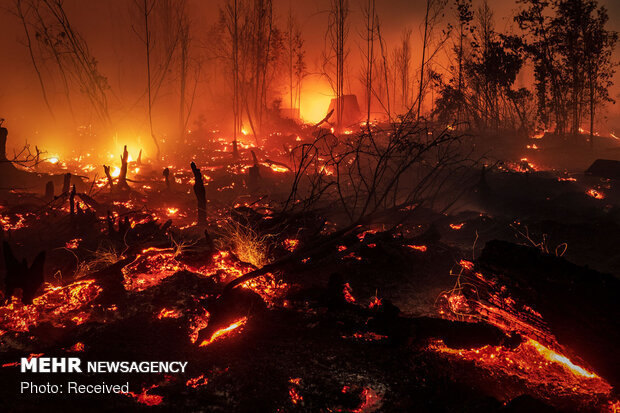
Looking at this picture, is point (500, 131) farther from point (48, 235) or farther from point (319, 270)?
point (48, 235)

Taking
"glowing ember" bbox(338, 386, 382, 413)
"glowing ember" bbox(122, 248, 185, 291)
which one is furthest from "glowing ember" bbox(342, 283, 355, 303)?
"glowing ember" bbox(122, 248, 185, 291)

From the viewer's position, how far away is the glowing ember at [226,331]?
3384mm

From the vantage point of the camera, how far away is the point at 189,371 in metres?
2.96

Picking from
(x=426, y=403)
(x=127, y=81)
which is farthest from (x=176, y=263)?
(x=127, y=81)

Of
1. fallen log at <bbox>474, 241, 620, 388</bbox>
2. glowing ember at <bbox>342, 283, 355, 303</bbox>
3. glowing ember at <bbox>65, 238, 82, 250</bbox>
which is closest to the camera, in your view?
fallen log at <bbox>474, 241, 620, 388</bbox>

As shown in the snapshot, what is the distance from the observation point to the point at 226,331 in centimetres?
354

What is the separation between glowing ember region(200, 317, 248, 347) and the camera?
11.1 feet

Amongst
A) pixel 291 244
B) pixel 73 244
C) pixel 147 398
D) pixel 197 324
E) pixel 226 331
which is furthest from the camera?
pixel 73 244

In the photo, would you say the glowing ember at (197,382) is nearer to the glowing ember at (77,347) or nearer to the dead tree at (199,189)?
the glowing ember at (77,347)

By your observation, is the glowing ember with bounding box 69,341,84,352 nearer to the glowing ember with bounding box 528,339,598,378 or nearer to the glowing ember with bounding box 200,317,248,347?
the glowing ember with bounding box 200,317,248,347

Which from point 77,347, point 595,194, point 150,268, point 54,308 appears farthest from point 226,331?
point 595,194

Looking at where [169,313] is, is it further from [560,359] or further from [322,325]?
[560,359]

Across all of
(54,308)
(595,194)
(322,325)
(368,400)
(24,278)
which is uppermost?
(595,194)

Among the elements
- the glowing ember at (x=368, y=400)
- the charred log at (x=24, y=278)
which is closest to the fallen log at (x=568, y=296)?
the glowing ember at (x=368, y=400)
